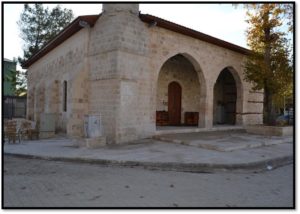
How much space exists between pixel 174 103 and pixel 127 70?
19.4 feet

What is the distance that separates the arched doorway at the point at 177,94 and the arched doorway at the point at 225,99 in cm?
193


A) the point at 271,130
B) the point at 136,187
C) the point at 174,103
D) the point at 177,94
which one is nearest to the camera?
the point at 136,187

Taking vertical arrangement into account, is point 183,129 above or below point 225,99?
below

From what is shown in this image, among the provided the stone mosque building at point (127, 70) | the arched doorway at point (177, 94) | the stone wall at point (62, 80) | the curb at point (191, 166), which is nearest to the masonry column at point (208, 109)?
the stone mosque building at point (127, 70)

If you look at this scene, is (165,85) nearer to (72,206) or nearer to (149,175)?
(149,175)

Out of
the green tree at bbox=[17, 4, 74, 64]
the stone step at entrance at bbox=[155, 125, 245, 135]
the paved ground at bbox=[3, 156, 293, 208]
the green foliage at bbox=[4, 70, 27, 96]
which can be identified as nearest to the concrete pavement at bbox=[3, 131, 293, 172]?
the paved ground at bbox=[3, 156, 293, 208]

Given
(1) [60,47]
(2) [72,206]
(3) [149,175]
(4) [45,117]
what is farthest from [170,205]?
(1) [60,47]

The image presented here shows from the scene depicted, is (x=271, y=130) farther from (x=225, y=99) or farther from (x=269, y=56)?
(x=225, y=99)

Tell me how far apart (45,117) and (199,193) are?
10000mm

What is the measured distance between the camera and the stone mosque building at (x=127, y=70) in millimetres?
9648

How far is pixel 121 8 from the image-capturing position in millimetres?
9711

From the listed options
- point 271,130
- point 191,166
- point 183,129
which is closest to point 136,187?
point 191,166

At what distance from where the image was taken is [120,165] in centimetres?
676

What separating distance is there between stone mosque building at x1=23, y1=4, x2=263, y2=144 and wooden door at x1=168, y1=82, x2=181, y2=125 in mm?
53
